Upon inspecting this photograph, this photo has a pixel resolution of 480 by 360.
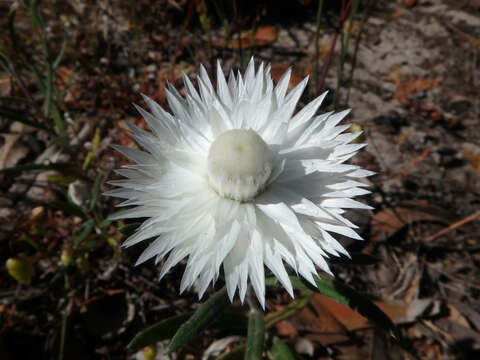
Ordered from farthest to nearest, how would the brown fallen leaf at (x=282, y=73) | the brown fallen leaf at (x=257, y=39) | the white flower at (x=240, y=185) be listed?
the brown fallen leaf at (x=257, y=39), the brown fallen leaf at (x=282, y=73), the white flower at (x=240, y=185)

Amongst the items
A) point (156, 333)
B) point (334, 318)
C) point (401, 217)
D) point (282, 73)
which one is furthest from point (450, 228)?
point (156, 333)

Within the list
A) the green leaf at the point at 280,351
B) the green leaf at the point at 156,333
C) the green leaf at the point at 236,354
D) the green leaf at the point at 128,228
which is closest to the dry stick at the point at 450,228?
the green leaf at the point at 280,351

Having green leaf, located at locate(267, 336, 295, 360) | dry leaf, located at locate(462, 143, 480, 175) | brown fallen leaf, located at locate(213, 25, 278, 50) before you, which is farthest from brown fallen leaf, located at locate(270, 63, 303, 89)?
green leaf, located at locate(267, 336, 295, 360)

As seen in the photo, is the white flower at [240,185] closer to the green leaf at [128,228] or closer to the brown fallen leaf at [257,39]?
the green leaf at [128,228]

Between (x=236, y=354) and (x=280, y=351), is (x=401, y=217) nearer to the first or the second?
(x=280, y=351)

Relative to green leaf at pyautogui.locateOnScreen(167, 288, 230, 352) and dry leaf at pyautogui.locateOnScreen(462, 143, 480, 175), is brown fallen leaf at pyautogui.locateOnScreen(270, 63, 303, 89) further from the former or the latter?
green leaf at pyautogui.locateOnScreen(167, 288, 230, 352)

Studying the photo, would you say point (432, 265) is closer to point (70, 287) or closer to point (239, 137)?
point (239, 137)

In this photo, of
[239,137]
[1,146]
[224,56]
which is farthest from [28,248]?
[224,56]
